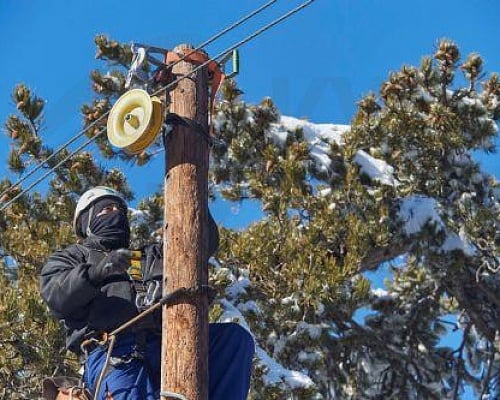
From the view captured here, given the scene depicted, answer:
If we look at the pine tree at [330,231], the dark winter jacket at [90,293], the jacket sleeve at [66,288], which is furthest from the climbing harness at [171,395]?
the pine tree at [330,231]

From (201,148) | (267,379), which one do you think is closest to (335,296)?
(267,379)

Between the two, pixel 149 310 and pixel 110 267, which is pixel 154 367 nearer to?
pixel 149 310

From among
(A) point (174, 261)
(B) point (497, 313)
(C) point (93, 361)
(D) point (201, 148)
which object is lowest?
(C) point (93, 361)

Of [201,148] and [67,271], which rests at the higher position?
[201,148]

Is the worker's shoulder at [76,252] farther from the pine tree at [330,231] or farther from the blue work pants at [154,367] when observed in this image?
the pine tree at [330,231]

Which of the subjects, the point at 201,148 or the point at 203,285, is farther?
the point at 201,148

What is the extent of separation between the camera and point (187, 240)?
3.57 metres

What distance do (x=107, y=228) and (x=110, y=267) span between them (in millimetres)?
538

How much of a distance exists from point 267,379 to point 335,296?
838 millimetres

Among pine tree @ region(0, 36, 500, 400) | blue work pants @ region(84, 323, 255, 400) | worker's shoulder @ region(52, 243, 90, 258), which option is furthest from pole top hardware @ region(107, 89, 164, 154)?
pine tree @ region(0, 36, 500, 400)

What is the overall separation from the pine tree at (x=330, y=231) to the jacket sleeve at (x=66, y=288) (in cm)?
244

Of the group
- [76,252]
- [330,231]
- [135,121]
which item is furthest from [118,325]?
[330,231]

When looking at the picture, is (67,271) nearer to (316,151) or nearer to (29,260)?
(29,260)

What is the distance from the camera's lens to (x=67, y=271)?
3689 mm
